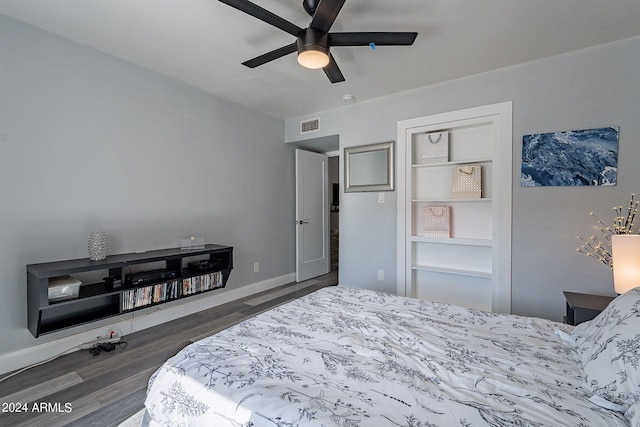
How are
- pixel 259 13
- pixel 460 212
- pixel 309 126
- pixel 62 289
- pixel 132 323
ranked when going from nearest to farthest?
pixel 259 13, pixel 62 289, pixel 132 323, pixel 460 212, pixel 309 126

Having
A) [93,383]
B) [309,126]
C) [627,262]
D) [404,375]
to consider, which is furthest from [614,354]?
[309,126]

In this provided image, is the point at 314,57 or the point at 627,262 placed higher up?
the point at 314,57

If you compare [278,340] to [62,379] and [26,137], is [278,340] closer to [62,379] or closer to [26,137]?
[62,379]

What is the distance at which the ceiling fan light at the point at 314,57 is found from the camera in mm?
1730

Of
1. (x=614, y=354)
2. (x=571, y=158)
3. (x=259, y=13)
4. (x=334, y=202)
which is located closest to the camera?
(x=614, y=354)

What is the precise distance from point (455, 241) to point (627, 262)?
131cm

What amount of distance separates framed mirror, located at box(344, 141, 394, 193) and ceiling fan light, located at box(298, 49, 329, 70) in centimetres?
177

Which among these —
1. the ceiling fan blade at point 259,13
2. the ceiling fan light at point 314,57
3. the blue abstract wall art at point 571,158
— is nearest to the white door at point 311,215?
the ceiling fan light at point 314,57

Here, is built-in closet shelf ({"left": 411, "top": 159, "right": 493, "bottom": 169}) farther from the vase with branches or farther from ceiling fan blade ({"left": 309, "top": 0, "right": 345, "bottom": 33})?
ceiling fan blade ({"left": 309, "top": 0, "right": 345, "bottom": 33})

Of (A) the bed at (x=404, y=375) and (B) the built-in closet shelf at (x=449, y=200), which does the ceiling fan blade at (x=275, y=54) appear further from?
(B) the built-in closet shelf at (x=449, y=200)

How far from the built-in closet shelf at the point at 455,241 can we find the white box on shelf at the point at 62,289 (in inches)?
121

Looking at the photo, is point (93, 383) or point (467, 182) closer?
point (93, 383)

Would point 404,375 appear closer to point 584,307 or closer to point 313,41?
point 584,307

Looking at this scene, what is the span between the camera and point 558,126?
2.48 m
